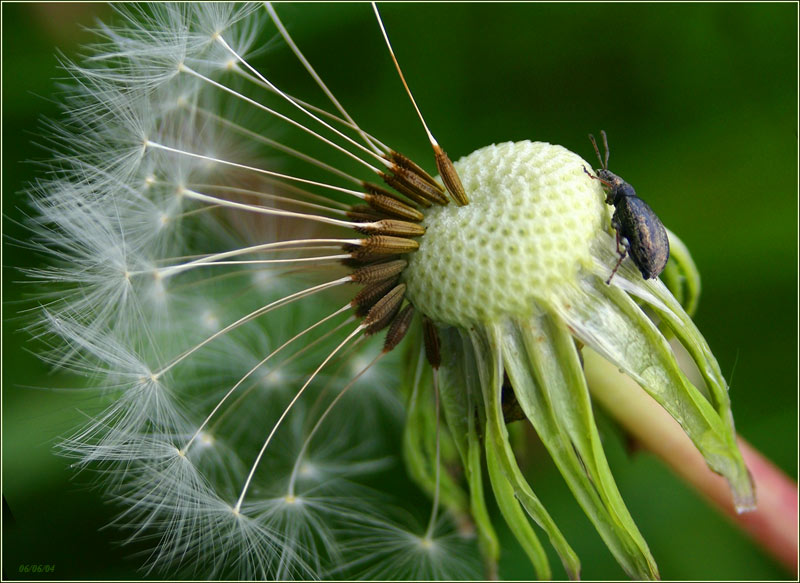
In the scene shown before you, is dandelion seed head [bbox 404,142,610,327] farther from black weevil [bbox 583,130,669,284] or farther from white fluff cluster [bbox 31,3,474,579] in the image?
white fluff cluster [bbox 31,3,474,579]

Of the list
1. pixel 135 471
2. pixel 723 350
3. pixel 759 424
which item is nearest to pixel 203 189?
pixel 135 471

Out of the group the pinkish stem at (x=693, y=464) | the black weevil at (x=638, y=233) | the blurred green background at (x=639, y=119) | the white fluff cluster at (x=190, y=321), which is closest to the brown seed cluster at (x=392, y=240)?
the white fluff cluster at (x=190, y=321)

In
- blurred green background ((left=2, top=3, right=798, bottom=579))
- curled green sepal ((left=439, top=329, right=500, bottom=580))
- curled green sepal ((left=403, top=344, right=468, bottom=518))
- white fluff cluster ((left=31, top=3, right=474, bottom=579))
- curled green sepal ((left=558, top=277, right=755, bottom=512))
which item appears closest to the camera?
curled green sepal ((left=558, top=277, right=755, bottom=512))

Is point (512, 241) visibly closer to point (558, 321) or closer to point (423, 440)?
point (558, 321)

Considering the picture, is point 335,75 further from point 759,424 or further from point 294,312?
point 759,424

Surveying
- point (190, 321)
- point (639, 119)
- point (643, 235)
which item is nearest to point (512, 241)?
point (643, 235)

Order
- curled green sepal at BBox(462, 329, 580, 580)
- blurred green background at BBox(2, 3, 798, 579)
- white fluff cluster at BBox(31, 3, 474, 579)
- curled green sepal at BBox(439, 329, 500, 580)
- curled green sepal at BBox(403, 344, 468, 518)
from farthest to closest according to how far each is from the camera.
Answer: blurred green background at BBox(2, 3, 798, 579), curled green sepal at BBox(403, 344, 468, 518), white fluff cluster at BBox(31, 3, 474, 579), curled green sepal at BBox(439, 329, 500, 580), curled green sepal at BBox(462, 329, 580, 580)

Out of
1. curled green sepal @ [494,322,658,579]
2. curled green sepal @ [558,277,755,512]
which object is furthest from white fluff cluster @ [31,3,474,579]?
curled green sepal @ [558,277,755,512]

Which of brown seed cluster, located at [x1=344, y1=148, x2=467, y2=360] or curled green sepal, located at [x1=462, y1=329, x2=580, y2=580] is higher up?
brown seed cluster, located at [x1=344, y1=148, x2=467, y2=360]
